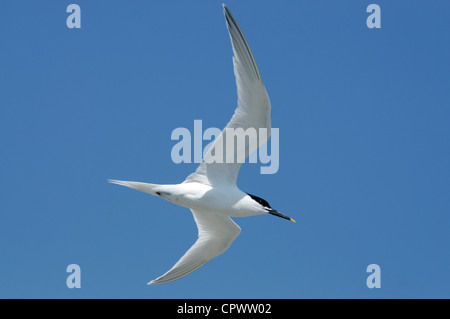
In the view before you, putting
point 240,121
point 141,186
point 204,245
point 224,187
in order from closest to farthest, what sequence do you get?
point 240,121 < point 141,186 < point 224,187 < point 204,245

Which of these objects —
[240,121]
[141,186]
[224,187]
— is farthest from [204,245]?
[240,121]

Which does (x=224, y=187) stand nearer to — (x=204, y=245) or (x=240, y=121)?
(x=240, y=121)

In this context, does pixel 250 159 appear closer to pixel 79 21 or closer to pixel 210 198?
pixel 210 198

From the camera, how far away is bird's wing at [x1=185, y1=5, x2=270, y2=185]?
7207 mm

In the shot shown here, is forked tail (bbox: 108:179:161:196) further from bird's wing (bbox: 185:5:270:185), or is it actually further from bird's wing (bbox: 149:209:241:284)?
bird's wing (bbox: 149:209:241:284)

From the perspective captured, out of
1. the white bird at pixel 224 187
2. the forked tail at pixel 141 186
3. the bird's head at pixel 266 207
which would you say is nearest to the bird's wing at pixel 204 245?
the white bird at pixel 224 187

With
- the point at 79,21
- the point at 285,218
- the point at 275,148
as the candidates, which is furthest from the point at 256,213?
the point at 79,21

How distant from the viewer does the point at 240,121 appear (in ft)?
25.6

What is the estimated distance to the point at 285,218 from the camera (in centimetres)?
852

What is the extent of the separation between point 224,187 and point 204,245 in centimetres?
151

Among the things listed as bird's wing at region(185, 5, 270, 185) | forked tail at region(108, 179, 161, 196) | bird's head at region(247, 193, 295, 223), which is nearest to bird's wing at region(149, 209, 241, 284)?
bird's head at region(247, 193, 295, 223)

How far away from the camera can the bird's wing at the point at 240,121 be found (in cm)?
721

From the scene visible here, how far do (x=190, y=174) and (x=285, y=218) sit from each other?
155 centimetres

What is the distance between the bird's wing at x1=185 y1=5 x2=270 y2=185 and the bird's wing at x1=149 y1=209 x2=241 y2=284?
1156 mm
